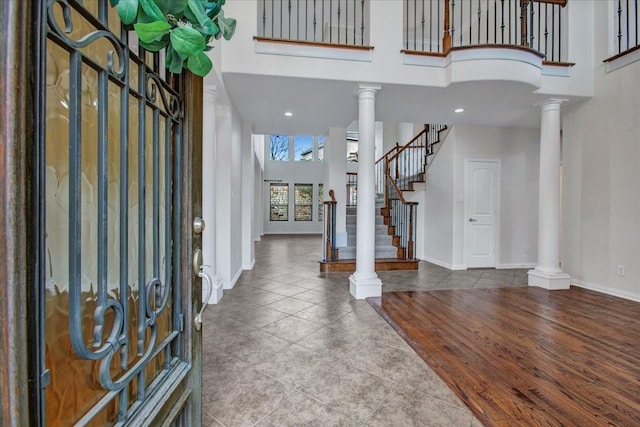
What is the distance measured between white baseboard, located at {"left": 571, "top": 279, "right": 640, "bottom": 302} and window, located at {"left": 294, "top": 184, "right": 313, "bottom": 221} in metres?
8.71

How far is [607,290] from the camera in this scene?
146 inches

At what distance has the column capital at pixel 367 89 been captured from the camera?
3.42m

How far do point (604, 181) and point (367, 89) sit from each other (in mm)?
3196

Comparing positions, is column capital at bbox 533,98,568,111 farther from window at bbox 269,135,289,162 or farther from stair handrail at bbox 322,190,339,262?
window at bbox 269,135,289,162

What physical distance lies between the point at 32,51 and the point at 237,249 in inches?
158

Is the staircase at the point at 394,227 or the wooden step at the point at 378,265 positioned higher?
the staircase at the point at 394,227

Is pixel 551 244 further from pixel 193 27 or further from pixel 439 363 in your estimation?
pixel 193 27

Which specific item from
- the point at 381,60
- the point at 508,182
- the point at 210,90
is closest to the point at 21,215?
the point at 210,90

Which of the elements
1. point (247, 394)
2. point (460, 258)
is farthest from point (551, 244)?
point (247, 394)

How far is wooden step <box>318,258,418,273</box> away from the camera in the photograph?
196 inches

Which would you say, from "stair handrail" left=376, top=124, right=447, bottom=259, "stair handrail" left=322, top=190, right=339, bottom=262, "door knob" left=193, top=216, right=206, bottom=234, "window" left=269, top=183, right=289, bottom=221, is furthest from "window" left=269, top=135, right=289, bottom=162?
"door knob" left=193, top=216, right=206, bottom=234

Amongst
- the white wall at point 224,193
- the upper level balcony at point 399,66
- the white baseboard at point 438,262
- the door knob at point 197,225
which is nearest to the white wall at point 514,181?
the white baseboard at point 438,262

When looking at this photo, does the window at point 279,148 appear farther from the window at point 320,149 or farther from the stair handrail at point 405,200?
the stair handrail at point 405,200

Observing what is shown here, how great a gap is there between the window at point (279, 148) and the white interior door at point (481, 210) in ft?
24.8
